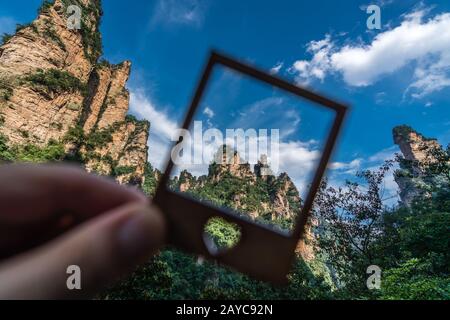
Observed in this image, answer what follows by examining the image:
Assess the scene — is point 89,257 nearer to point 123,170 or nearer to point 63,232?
point 63,232

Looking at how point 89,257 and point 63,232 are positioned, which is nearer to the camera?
point 89,257

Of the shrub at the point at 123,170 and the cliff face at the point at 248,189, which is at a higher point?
the cliff face at the point at 248,189

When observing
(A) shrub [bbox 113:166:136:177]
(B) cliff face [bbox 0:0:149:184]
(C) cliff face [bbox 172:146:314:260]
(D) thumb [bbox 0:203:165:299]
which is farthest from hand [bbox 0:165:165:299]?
(A) shrub [bbox 113:166:136:177]

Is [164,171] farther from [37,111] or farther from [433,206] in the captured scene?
[37,111]

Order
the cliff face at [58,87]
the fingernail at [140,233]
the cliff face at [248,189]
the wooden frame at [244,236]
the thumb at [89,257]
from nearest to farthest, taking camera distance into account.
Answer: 1. the thumb at [89,257]
2. the fingernail at [140,233]
3. the wooden frame at [244,236]
4. the cliff face at [58,87]
5. the cliff face at [248,189]

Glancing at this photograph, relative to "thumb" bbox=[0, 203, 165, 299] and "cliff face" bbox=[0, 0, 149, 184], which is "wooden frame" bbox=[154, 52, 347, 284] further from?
"cliff face" bbox=[0, 0, 149, 184]

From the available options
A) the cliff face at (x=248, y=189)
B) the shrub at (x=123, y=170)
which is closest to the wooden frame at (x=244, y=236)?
the cliff face at (x=248, y=189)

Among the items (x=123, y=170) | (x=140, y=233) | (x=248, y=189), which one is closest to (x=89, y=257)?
(x=140, y=233)

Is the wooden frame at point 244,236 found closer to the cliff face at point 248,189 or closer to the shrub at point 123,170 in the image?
the cliff face at point 248,189
